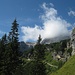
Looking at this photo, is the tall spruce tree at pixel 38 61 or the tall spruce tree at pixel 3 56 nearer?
the tall spruce tree at pixel 3 56

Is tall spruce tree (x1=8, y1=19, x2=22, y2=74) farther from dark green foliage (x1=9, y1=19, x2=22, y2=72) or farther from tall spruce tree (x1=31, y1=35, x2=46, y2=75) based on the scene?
tall spruce tree (x1=31, y1=35, x2=46, y2=75)

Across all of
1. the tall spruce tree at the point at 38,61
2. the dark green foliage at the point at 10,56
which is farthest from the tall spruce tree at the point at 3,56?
the tall spruce tree at the point at 38,61

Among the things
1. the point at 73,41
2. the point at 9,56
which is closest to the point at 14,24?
the point at 9,56

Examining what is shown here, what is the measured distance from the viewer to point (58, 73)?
71688mm

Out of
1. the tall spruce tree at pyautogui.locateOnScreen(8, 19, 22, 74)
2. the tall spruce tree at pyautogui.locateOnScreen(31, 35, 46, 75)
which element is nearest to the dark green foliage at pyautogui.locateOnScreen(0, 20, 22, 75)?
the tall spruce tree at pyautogui.locateOnScreen(8, 19, 22, 74)

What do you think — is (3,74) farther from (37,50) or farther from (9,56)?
(37,50)

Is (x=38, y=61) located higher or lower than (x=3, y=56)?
lower

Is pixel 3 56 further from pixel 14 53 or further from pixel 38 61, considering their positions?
pixel 38 61

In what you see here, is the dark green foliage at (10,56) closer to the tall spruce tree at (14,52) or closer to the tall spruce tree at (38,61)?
the tall spruce tree at (14,52)

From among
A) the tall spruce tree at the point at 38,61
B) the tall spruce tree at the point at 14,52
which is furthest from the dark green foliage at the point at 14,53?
the tall spruce tree at the point at 38,61

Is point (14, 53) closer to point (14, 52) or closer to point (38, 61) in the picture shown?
point (14, 52)

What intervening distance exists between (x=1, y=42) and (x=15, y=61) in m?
7.75

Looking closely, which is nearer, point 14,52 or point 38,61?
point 14,52

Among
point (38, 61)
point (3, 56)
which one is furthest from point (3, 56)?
point (38, 61)
